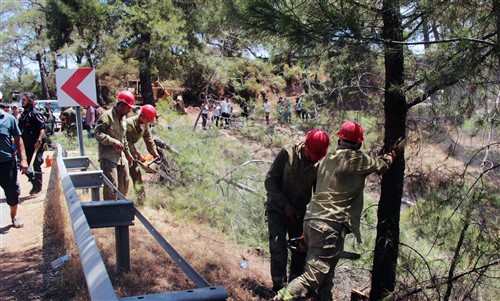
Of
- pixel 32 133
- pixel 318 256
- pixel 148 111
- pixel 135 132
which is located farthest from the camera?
pixel 32 133

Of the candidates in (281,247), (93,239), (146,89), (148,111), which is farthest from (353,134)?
(146,89)

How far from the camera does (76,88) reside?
6938mm

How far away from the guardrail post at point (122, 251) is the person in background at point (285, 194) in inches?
55.8

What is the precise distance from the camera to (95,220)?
12.2 feet

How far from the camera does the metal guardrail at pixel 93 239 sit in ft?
6.13

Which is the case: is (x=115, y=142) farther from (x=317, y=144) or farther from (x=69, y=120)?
(x=69, y=120)

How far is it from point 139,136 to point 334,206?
4232mm

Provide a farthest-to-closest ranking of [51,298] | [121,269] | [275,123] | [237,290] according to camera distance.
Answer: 1. [275,123]
2. [237,290]
3. [121,269]
4. [51,298]

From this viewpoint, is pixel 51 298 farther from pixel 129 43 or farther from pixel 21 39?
pixel 21 39

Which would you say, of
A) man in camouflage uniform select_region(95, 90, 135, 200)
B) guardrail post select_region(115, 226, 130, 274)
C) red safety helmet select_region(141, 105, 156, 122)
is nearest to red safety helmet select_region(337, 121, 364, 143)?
guardrail post select_region(115, 226, 130, 274)

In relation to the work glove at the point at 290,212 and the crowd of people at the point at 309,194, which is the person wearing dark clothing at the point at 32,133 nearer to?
the crowd of people at the point at 309,194

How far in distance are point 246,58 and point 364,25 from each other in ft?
29.1

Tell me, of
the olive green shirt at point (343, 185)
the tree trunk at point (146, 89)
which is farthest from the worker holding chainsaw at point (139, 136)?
the tree trunk at point (146, 89)

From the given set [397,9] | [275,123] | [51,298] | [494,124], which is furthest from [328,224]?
[275,123]
